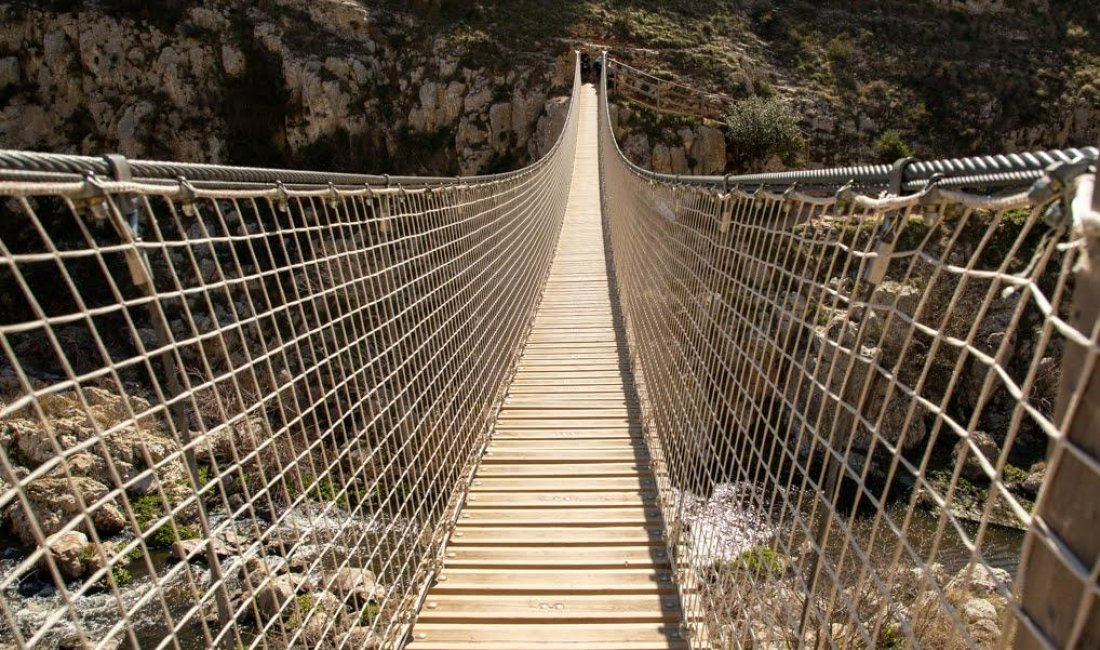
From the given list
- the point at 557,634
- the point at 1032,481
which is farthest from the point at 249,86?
the point at 1032,481

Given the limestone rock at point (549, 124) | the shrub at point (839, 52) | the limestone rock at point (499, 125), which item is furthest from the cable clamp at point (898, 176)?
the shrub at point (839, 52)

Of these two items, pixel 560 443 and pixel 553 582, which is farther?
pixel 560 443

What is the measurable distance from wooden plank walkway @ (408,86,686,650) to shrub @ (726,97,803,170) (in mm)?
11458

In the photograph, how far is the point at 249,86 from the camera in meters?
16.4

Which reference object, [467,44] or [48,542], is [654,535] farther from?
[467,44]

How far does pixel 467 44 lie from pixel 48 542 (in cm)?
1727

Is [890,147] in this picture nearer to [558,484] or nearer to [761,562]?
[558,484]

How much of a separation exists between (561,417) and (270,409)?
680 cm

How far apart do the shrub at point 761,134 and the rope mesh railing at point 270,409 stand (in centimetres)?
549

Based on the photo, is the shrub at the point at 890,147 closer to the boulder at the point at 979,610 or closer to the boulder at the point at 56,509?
the boulder at the point at 979,610

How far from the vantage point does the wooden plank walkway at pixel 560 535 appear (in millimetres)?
2094

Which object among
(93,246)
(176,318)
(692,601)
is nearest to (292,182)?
(93,246)

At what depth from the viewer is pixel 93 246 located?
0.96 m

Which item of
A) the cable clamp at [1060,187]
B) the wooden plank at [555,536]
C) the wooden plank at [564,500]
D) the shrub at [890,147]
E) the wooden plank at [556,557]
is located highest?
the cable clamp at [1060,187]
